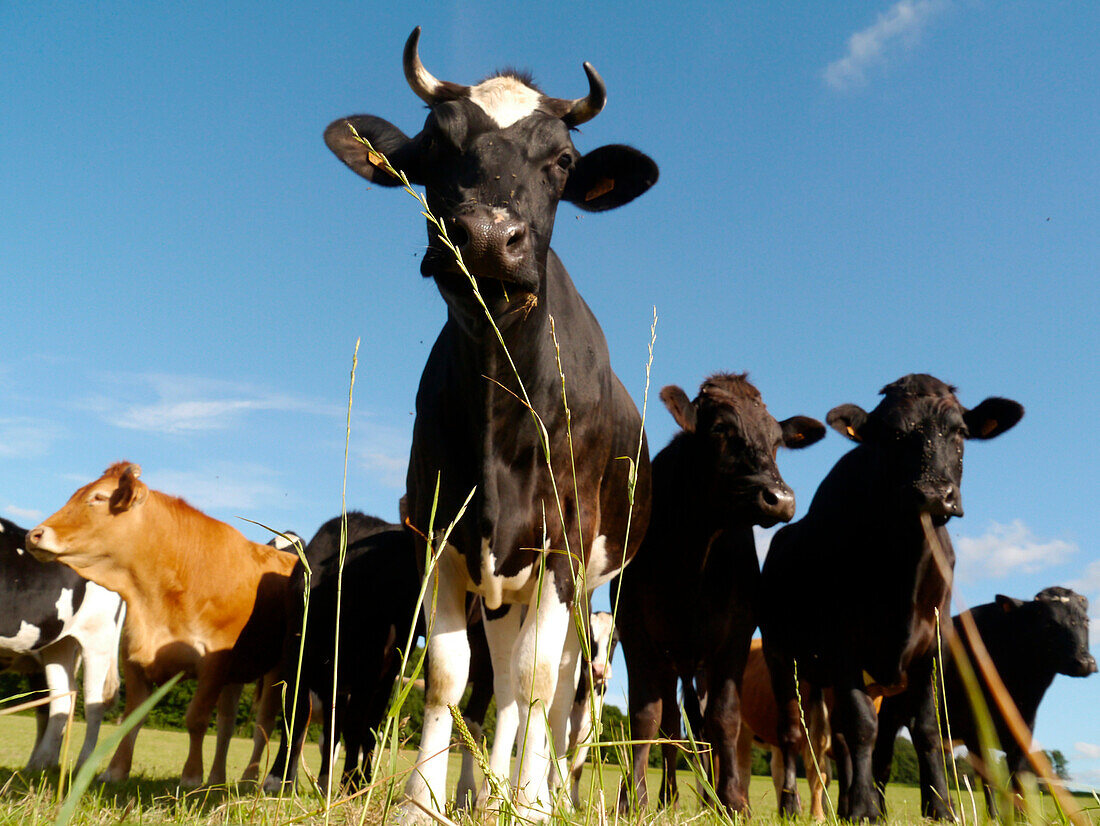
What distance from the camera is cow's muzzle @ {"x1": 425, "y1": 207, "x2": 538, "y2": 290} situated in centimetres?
306

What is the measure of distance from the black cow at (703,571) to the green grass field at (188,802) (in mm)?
623

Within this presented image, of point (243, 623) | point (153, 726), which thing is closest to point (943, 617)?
point (243, 623)

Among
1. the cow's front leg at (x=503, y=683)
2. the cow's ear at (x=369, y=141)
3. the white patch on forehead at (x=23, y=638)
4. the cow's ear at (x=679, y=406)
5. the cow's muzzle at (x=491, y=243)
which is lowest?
the cow's front leg at (x=503, y=683)

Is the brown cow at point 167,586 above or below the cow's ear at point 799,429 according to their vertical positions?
below

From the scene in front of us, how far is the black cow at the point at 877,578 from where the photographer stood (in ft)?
18.5

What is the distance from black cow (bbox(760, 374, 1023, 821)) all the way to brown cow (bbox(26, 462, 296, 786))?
436 cm

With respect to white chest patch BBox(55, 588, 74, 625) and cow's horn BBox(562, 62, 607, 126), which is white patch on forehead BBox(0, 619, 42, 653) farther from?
cow's horn BBox(562, 62, 607, 126)

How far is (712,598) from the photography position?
5883mm

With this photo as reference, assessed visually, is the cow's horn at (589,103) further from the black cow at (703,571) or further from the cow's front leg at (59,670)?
the cow's front leg at (59,670)

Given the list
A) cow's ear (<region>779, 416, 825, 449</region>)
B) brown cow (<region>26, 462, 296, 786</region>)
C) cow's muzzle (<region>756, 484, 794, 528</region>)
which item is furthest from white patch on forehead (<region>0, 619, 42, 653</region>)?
cow's ear (<region>779, 416, 825, 449</region>)

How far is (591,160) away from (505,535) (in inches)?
73.0

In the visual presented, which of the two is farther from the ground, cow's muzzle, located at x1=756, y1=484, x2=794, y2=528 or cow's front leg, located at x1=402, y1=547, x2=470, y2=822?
cow's muzzle, located at x1=756, y1=484, x2=794, y2=528

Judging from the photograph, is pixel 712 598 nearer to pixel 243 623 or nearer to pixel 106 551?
pixel 243 623

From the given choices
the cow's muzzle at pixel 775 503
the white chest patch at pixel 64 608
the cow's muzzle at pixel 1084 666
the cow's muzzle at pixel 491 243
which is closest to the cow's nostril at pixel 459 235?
the cow's muzzle at pixel 491 243
